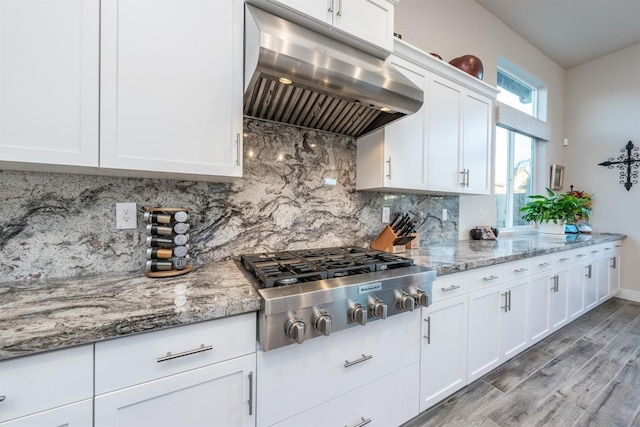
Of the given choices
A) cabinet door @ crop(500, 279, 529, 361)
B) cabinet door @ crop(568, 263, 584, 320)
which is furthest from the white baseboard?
cabinet door @ crop(500, 279, 529, 361)

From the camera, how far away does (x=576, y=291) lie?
2793 mm

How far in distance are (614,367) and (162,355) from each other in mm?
3108

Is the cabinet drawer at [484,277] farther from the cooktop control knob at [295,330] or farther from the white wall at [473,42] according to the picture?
the cooktop control knob at [295,330]

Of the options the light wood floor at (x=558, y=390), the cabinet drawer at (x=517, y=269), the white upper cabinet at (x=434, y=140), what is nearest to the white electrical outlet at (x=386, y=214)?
the white upper cabinet at (x=434, y=140)

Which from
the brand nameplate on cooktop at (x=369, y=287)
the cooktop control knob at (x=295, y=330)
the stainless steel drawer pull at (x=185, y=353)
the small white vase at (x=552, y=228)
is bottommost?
the stainless steel drawer pull at (x=185, y=353)

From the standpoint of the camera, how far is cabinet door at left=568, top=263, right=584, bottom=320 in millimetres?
2697

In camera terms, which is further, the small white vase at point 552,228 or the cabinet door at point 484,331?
the small white vase at point 552,228

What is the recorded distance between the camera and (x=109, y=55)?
3.30 ft

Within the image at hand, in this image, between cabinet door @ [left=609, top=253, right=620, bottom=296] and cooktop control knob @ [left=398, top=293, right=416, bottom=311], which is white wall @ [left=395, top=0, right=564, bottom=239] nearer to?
cabinet door @ [left=609, top=253, right=620, bottom=296]

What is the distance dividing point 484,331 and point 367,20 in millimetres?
2028

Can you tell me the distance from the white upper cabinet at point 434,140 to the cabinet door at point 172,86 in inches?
38.0

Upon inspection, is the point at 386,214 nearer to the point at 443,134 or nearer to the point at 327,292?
the point at 443,134

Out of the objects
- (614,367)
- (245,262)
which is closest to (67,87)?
(245,262)

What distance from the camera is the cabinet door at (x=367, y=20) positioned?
138cm
